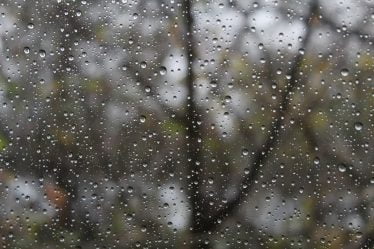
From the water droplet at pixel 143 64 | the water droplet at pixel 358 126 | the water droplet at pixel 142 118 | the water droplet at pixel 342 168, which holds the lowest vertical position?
the water droplet at pixel 342 168

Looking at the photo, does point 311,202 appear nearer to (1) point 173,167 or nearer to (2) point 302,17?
(1) point 173,167

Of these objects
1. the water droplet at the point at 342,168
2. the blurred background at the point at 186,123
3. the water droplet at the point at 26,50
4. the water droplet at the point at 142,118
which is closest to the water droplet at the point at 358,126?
the blurred background at the point at 186,123

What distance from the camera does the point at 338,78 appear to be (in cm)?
117

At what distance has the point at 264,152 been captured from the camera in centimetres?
117

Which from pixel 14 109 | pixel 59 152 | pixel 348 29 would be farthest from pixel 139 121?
pixel 348 29

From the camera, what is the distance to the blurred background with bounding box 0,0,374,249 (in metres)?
1.15

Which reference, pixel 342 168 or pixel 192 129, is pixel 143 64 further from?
pixel 342 168

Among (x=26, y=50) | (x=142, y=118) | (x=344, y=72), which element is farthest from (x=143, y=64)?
(x=344, y=72)

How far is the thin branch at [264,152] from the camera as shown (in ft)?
3.82

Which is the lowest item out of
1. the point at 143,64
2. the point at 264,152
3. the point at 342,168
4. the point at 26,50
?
the point at 342,168

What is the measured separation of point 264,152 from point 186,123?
0.22m

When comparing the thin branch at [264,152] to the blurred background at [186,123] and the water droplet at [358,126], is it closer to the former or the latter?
the blurred background at [186,123]

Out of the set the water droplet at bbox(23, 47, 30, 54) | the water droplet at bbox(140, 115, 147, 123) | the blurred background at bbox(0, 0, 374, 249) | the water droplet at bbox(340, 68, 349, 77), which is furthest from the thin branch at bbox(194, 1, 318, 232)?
the water droplet at bbox(23, 47, 30, 54)

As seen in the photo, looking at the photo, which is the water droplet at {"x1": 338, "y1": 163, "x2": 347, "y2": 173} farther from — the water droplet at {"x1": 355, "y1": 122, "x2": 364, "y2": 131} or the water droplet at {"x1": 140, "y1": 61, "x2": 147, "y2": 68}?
the water droplet at {"x1": 140, "y1": 61, "x2": 147, "y2": 68}
